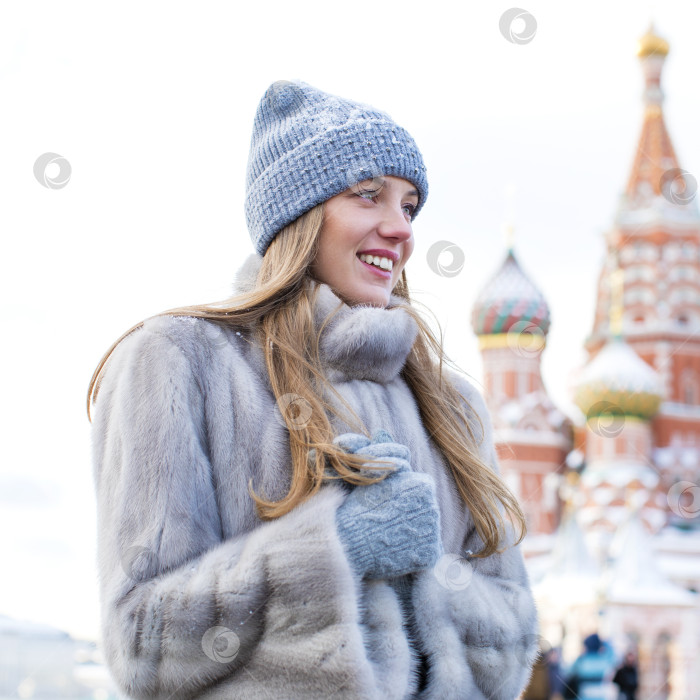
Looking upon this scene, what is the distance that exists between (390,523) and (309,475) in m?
0.17

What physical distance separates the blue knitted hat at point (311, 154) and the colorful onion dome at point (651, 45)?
92.0 ft

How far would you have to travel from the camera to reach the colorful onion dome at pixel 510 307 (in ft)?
83.3

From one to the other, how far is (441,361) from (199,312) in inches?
21.3

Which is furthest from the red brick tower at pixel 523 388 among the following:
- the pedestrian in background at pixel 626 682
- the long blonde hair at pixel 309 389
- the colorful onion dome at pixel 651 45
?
the long blonde hair at pixel 309 389

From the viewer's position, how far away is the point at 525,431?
82.6 feet

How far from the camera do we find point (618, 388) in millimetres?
24031

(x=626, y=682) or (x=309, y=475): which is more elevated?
(x=309, y=475)

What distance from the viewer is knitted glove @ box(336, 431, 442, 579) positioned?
1655mm

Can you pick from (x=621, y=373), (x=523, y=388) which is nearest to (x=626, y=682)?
(x=621, y=373)

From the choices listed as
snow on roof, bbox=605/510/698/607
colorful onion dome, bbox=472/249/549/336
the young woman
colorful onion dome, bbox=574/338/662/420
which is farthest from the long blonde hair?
colorful onion dome, bbox=472/249/549/336

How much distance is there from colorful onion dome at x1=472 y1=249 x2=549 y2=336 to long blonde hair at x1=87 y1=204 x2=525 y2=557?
77.0ft

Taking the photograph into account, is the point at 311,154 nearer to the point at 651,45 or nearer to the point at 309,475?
the point at 309,475

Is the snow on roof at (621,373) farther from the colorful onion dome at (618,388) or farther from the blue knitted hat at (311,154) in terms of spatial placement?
the blue knitted hat at (311,154)

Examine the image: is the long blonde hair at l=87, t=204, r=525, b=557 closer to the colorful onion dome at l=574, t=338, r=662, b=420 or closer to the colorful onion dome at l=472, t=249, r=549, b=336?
the colorful onion dome at l=574, t=338, r=662, b=420
